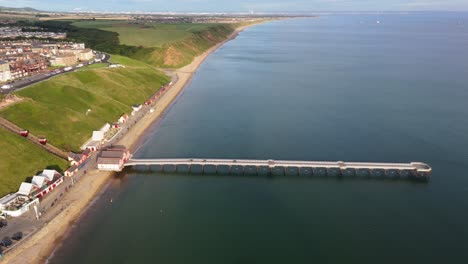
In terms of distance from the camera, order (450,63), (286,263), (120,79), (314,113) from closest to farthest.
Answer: (286,263) → (314,113) → (120,79) → (450,63)

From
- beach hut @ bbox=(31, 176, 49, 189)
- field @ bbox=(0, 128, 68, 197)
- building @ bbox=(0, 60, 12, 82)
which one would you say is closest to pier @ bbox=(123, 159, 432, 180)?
field @ bbox=(0, 128, 68, 197)

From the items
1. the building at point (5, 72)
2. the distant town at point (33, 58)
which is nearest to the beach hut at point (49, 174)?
the distant town at point (33, 58)

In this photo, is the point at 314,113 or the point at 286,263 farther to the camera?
the point at 314,113

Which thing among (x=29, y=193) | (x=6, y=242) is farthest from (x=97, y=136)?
(x=6, y=242)

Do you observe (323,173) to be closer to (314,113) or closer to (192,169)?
(192,169)

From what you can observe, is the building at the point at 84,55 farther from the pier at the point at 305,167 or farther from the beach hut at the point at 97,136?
the pier at the point at 305,167

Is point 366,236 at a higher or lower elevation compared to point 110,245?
higher

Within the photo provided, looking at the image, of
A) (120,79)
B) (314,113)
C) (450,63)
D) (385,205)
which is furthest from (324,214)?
(450,63)
